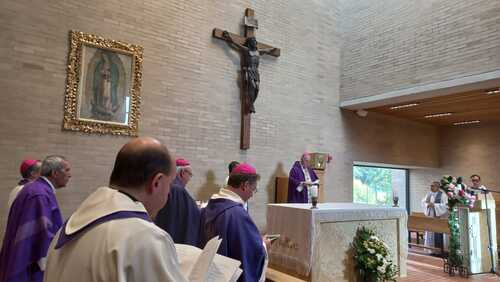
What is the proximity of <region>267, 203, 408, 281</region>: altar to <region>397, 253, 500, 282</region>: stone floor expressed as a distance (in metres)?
1.52

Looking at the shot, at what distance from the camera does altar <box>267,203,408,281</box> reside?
4.07 metres

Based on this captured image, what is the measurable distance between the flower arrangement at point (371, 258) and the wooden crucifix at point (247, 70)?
3.80m

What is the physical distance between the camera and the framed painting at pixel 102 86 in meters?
5.93

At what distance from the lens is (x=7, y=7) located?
546cm

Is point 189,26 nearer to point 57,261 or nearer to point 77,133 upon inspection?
point 77,133

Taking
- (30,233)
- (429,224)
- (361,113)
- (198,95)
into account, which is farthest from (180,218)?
(361,113)

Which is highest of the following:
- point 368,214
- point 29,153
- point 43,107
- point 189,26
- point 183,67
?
point 189,26

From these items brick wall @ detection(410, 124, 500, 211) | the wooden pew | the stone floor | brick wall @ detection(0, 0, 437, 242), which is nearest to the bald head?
brick wall @ detection(0, 0, 437, 242)

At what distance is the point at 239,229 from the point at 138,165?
5.05 ft

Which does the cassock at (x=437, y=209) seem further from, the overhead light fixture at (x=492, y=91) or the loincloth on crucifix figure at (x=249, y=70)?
the loincloth on crucifix figure at (x=249, y=70)

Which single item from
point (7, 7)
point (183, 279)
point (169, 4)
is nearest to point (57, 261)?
point (183, 279)

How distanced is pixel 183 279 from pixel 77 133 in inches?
213

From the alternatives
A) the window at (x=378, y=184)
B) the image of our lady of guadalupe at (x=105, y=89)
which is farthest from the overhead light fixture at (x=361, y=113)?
the image of our lady of guadalupe at (x=105, y=89)

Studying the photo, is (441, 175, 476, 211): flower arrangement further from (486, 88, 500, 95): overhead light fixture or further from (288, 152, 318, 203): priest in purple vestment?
(288, 152, 318, 203): priest in purple vestment
